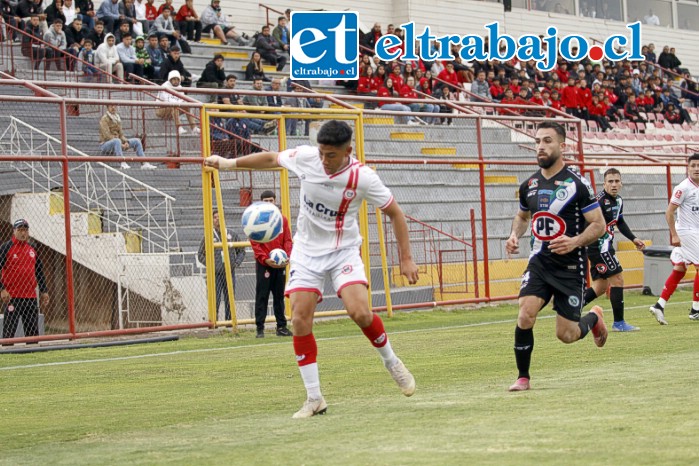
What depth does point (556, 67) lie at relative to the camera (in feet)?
131

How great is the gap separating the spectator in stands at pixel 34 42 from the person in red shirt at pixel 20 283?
806cm

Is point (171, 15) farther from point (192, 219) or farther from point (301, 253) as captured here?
point (301, 253)

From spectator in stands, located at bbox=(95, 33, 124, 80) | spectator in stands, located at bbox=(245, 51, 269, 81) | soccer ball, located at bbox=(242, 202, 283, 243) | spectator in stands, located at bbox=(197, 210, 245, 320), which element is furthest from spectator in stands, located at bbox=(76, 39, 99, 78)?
soccer ball, located at bbox=(242, 202, 283, 243)

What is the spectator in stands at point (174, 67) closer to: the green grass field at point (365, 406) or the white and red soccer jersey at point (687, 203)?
the green grass field at point (365, 406)

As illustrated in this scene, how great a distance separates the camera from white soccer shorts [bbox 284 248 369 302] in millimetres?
8359

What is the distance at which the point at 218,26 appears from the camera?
31688mm

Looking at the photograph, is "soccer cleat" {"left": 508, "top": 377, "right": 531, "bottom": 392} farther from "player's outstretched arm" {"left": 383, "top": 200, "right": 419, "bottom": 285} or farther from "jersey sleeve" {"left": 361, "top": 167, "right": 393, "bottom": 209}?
"jersey sleeve" {"left": 361, "top": 167, "right": 393, "bottom": 209}

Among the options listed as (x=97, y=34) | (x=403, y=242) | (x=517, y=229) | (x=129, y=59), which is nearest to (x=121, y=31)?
(x=97, y=34)

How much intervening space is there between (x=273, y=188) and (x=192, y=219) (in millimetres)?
1417

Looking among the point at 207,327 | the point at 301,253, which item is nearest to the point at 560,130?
the point at 301,253

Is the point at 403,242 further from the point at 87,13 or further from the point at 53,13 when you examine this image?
the point at 87,13

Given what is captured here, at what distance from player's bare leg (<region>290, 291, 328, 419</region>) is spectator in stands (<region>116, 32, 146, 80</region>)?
17.9 meters

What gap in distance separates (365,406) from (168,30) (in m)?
21.2

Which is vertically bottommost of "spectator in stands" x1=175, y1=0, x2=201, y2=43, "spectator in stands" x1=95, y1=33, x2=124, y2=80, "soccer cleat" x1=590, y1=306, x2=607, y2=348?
"soccer cleat" x1=590, y1=306, x2=607, y2=348
